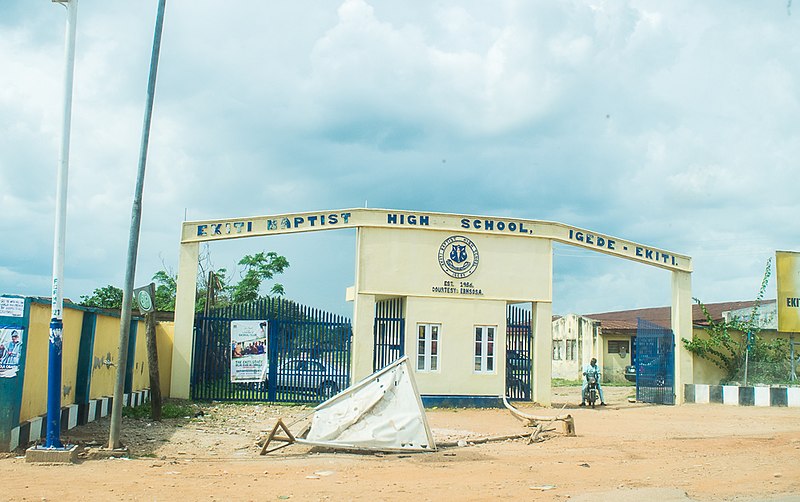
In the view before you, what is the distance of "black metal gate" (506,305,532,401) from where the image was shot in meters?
21.6

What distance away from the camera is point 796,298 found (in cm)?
2495

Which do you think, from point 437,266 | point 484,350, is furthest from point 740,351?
point 437,266

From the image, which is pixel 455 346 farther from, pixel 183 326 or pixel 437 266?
pixel 183 326

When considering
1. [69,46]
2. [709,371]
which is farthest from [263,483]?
[709,371]

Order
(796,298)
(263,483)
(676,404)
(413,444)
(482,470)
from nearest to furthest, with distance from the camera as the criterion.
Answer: (263,483) < (482,470) < (413,444) < (676,404) < (796,298)

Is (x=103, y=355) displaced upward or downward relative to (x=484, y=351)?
downward

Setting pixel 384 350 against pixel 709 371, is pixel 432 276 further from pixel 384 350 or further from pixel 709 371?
pixel 709 371

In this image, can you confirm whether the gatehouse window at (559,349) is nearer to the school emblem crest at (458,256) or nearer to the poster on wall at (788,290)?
the poster on wall at (788,290)

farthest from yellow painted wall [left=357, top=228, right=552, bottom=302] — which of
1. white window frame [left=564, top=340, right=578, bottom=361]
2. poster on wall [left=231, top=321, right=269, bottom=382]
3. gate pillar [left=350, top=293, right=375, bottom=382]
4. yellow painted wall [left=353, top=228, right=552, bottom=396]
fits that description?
white window frame [left=564, top=340, right=578, bottom=361]

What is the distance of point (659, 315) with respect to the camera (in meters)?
48.2

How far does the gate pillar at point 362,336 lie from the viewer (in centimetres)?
2036

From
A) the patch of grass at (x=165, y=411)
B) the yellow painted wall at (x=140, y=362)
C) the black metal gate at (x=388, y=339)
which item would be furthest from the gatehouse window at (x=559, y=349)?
the patch of grass at (x=165, y=411)

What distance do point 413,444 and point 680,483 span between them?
13.0 feet

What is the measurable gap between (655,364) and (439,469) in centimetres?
1528
